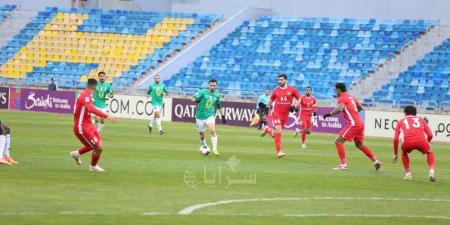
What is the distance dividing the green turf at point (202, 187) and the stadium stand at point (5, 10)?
1470 inches

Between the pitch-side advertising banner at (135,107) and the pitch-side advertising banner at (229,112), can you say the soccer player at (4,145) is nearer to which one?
the pitch-side advertising banner at (229,112)

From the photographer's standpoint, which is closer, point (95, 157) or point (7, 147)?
point (95, 157)

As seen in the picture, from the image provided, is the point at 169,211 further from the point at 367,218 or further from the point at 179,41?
the point at 179,41

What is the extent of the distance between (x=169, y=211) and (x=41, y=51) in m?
49.6

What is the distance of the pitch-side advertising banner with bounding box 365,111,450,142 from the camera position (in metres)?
41.1

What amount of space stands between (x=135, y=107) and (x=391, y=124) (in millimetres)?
14201

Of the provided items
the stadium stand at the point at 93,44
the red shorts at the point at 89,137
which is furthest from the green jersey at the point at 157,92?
the stadium stand at the point at 93,44

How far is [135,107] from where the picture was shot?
50906 millimetres

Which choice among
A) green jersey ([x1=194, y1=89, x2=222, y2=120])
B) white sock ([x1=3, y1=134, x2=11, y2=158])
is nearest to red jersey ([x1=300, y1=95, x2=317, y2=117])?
green jersey ([x1=194, y1=89, x2=222, y2=120])

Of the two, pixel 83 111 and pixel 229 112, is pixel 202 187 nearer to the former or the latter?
pixel 83 111

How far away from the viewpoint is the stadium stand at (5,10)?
218 ft

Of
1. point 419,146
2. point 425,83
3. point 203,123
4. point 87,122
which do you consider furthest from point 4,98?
point 419,146

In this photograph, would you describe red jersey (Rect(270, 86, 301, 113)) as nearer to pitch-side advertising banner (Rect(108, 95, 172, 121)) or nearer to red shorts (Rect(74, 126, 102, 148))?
red shorts (Rect(74, 126, 102, 148))

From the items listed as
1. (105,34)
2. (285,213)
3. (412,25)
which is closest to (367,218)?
(285,213)
